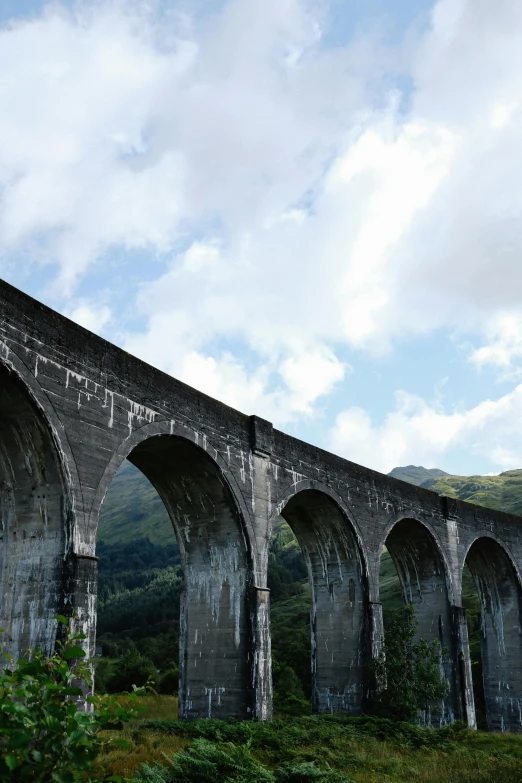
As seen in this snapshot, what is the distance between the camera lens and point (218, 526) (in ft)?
58.3

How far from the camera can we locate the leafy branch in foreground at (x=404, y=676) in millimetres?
19250

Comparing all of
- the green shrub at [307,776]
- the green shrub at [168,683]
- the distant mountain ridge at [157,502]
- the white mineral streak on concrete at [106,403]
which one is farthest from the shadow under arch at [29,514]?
the distant mountain ridge at [157,502]

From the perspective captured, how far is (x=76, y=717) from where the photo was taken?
3627 millimetres

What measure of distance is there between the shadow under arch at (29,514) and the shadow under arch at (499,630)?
1950 centimetres

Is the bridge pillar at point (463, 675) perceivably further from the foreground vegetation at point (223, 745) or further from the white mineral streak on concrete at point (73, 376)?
the white mineral streak on concrete at point (73, 376)

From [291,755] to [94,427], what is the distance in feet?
23.7

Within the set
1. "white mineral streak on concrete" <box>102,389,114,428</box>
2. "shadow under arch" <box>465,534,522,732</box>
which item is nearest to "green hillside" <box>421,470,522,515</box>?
"shadow under arch" <box>465,534,522,732</box>

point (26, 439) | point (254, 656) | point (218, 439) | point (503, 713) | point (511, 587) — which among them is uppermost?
point (218, 439)

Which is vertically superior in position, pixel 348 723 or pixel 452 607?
pixel 452 607

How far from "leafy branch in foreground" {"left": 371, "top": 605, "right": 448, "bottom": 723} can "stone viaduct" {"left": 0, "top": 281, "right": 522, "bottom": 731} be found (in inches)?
19.1

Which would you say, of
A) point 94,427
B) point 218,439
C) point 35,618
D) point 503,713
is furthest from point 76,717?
point 503,713

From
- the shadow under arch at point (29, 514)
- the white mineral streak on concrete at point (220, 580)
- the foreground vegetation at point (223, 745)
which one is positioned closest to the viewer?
the foreground vegetation at point (223, 745)

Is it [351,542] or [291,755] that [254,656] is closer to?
[291,755]

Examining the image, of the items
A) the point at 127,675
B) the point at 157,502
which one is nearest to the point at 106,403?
the point at 127,675
